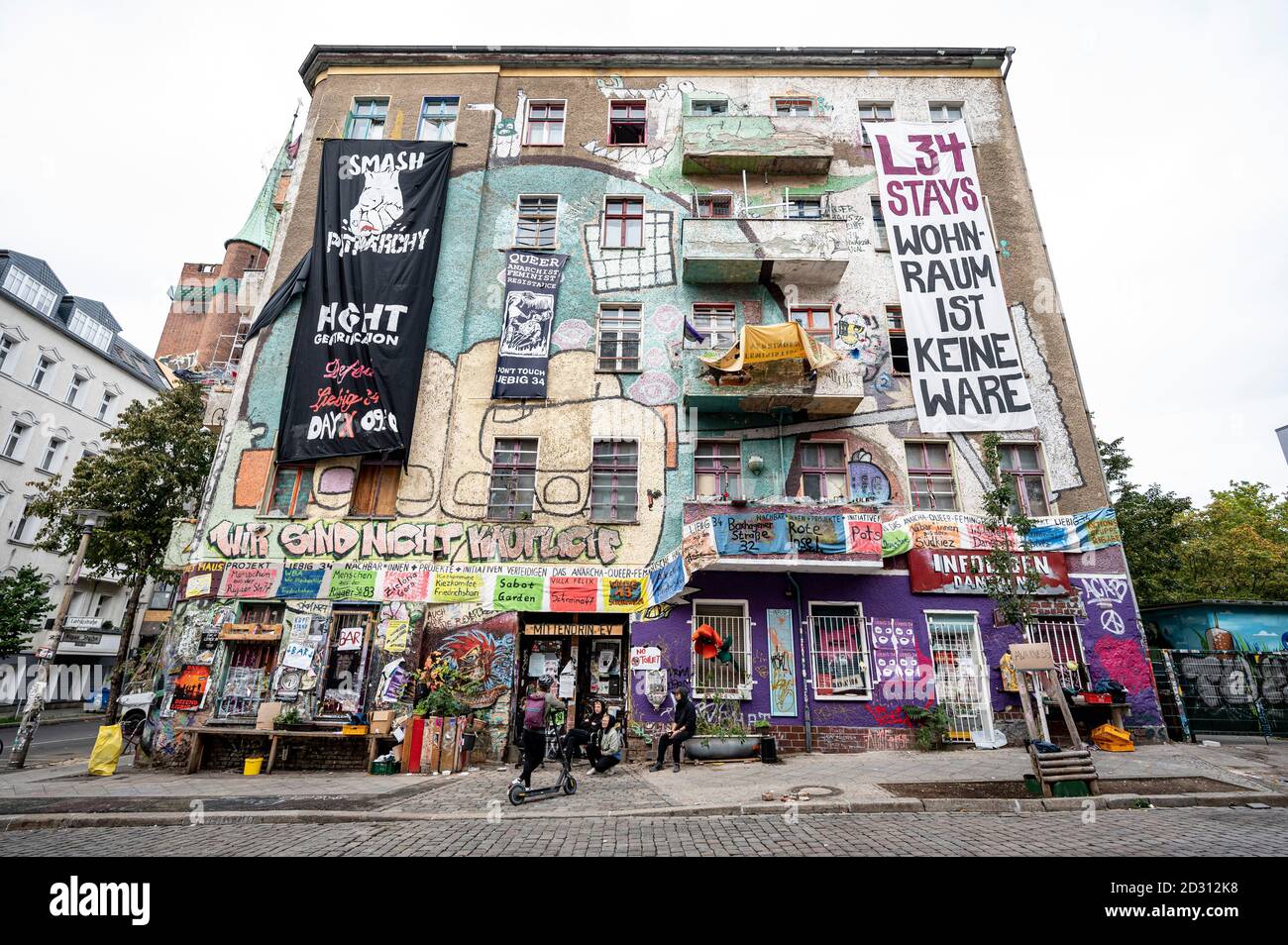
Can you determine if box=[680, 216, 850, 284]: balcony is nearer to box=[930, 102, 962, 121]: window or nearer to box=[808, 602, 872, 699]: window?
box=[930, 102, 962, 121]: window

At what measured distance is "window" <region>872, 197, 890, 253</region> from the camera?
1994 cm

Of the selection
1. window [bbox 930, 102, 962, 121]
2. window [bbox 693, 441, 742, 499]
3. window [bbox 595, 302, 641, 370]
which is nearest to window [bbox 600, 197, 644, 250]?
window [bbox 595, 302, 641, 370]

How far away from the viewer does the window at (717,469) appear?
57.6ft

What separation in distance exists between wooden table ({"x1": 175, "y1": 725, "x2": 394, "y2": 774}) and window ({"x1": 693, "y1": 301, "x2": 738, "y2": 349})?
13.9 meters

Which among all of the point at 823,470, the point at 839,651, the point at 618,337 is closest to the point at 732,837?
the point at 839,651

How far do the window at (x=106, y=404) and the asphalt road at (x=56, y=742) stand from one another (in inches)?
785

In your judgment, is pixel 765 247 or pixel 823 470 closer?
pixel 823 470

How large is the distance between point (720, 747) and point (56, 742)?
22.8 meters

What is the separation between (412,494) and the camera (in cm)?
1725

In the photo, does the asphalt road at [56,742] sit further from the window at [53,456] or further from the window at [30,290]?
the window at [30,290]

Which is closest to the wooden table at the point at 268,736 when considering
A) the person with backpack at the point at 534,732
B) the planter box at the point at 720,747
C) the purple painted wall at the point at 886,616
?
the person with backpack at the point at 534,732

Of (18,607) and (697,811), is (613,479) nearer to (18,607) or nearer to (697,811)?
(697,811)

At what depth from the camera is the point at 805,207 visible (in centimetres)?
2059
